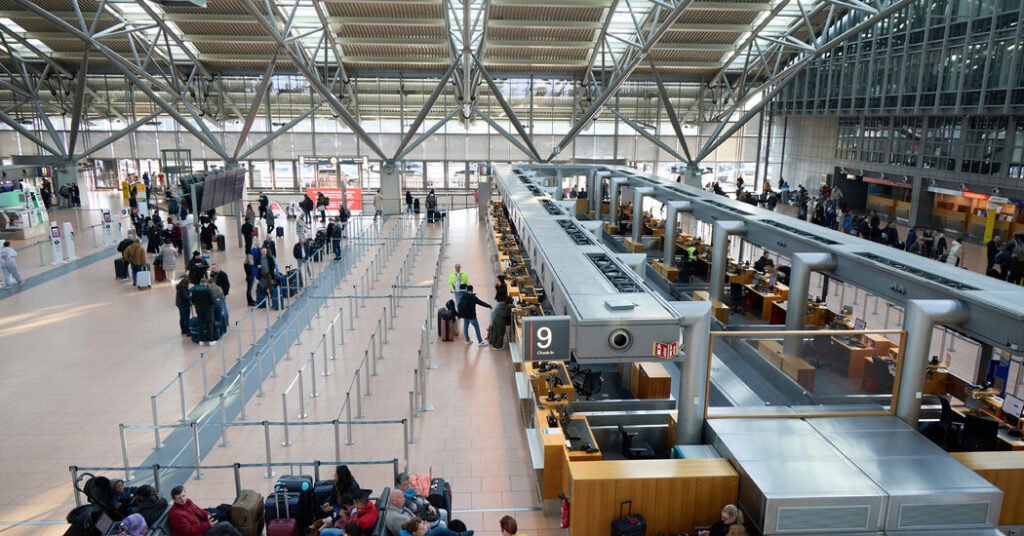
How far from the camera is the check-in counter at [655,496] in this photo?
22.8 ft

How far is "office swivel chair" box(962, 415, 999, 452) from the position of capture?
333 inches

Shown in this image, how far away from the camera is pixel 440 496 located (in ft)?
24.4

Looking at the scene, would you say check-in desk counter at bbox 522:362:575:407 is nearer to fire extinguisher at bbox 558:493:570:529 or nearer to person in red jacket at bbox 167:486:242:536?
fire extinguisher at bbox 558:493:570:529

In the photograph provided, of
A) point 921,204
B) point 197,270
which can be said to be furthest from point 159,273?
point 921,204

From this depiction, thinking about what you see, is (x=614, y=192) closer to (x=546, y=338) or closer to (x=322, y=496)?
(x=546, y=338)

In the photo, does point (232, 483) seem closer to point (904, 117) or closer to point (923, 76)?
point (923, 76)

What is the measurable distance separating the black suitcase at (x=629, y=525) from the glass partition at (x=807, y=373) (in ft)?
6.01

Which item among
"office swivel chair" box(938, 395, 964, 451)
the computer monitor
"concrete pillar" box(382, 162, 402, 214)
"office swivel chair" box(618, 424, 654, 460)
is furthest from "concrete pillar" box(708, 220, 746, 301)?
"concrete pillar" box(382, 162, 402, 214)

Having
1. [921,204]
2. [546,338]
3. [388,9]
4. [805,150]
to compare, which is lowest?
[546,338]

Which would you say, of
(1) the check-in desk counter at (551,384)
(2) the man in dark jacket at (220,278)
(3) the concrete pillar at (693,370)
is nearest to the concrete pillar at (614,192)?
(2) the man in dark jacket at (220,278)

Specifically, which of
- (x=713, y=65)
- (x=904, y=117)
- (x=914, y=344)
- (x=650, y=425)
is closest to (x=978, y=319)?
(x=914, y=344)

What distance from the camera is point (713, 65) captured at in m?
37.7

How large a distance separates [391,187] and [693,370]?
30.0 m

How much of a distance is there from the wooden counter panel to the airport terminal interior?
0.04 metres
